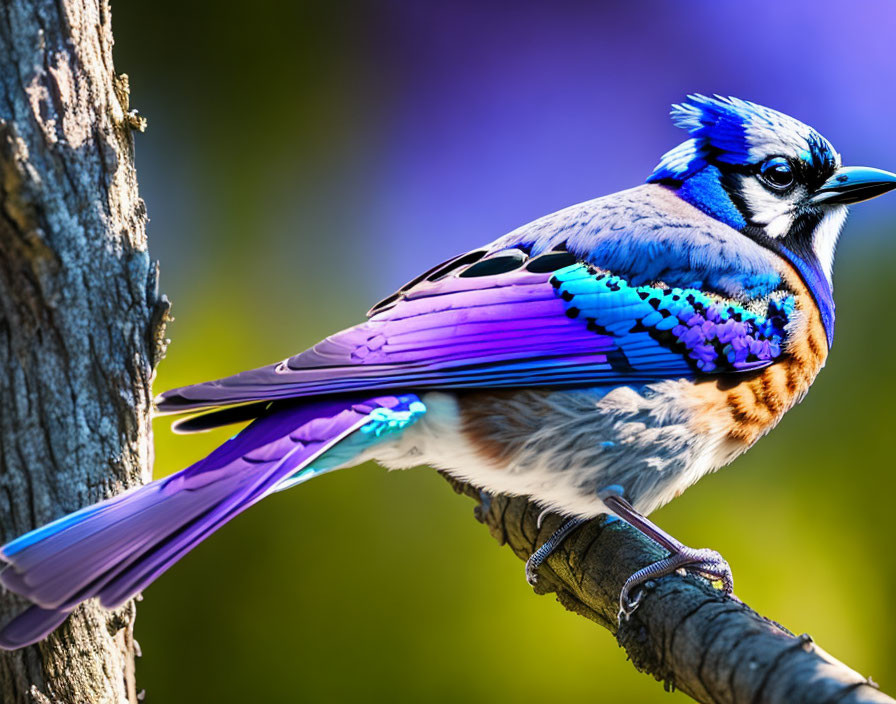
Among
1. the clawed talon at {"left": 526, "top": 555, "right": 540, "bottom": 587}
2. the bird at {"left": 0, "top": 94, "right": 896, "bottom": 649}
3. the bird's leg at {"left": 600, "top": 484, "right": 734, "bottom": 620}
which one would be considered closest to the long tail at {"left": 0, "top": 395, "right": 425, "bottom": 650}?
the bird at {"left": 0, "top": 94, "right": 896, "bottom": 649}

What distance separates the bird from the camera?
78.5 inches

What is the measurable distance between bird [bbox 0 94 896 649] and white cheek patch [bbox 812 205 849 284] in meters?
0.04

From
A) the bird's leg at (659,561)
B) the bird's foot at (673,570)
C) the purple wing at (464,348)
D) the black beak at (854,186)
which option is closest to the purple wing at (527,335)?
the purple wing at (464,348)

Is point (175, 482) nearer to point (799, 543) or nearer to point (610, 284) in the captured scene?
point (610, 284)

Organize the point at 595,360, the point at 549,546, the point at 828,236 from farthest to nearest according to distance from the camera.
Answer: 1. the point at 828,236
2. the point at 549,546
3. the point at 595,360

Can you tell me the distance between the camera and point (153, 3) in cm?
399

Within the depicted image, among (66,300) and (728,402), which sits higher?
(66,300)

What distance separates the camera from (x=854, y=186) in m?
2.54

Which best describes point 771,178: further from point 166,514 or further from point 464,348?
point 166,514

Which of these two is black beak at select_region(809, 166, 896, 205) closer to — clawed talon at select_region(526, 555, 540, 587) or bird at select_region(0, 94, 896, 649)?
bird at select_region(0, 94, 896, 649)

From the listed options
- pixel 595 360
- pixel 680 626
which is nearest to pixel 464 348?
pixel 595 360

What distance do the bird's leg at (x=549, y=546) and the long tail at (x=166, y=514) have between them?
25.2 inches

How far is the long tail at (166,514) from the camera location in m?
1.58

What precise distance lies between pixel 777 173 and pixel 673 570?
1096mm
